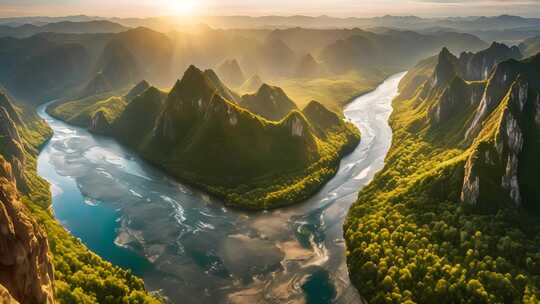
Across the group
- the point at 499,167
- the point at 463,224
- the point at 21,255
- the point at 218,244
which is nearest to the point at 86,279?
the point at 21,255

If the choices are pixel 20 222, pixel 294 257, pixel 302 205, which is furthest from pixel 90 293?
pixel 302 205

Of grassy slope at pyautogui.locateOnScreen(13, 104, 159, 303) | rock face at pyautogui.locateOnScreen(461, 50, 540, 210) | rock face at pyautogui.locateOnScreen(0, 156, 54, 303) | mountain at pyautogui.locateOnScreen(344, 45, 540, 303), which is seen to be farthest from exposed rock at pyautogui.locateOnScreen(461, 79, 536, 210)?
rock face at pyautogui.locateOnScreen(0, 156, 54, 303)

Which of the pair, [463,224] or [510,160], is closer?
[463,224]

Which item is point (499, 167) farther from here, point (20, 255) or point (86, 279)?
point (20, 255)

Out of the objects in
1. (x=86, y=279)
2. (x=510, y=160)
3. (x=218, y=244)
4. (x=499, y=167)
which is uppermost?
(x=510, y=160)

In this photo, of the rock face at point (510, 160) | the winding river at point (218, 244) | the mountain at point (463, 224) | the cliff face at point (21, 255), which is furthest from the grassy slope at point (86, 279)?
the rock face at point (510, 160)

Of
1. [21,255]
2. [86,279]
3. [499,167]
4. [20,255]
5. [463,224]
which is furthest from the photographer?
[499,167]

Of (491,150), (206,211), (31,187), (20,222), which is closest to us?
(20,222)

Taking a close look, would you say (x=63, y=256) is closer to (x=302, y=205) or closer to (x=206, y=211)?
(x=206, y=211)

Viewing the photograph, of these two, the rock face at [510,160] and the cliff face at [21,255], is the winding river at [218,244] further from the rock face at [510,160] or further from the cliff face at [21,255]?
the rock face at [510,160]
